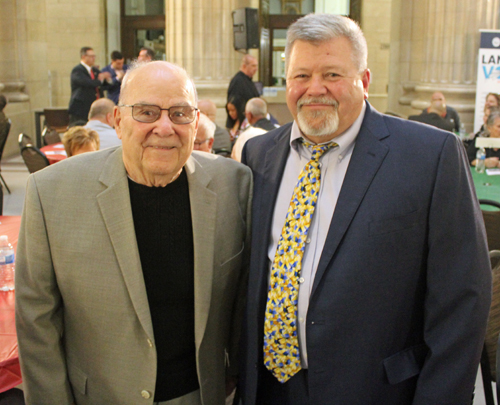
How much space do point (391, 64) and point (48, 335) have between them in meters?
10.8

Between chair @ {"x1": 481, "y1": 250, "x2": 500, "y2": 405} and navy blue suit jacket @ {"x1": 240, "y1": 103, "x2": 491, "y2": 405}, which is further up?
navy blue suit jacket @ {"x1": 240, "y1": 103, "x2": 491, "y2": 405}

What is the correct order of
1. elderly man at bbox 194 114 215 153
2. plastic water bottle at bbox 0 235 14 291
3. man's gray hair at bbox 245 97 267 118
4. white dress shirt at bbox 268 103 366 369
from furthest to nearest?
man's gray hair at bbox 245 97 267 118 → elderly man at bbox 194 114 215 153 → plastic water bottle at bbox 0 235 14 291 → white dress shirt at bbox 268 103 366 369

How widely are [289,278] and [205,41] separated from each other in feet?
30.6

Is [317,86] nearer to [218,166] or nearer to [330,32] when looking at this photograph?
[330,32]

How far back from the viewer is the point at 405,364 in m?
1.78

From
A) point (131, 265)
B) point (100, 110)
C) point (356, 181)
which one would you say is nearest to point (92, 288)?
point (131, 265)

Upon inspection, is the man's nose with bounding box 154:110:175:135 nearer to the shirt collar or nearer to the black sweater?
the black sweater

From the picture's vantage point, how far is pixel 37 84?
11828 mm

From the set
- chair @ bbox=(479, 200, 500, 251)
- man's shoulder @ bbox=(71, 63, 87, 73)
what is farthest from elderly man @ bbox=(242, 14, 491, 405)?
man's shoulder @ bbox=(71, 63, 87, 73)

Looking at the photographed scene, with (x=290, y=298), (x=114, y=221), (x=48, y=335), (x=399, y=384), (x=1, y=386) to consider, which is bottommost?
(x=1, y=386)

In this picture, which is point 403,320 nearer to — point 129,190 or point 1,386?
point 129,190

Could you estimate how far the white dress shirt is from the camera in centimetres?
178

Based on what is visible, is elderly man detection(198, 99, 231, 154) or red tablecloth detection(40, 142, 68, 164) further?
elderly man detection(198, 99, 231, 154)

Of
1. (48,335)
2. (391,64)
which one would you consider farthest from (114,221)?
(391,64)
